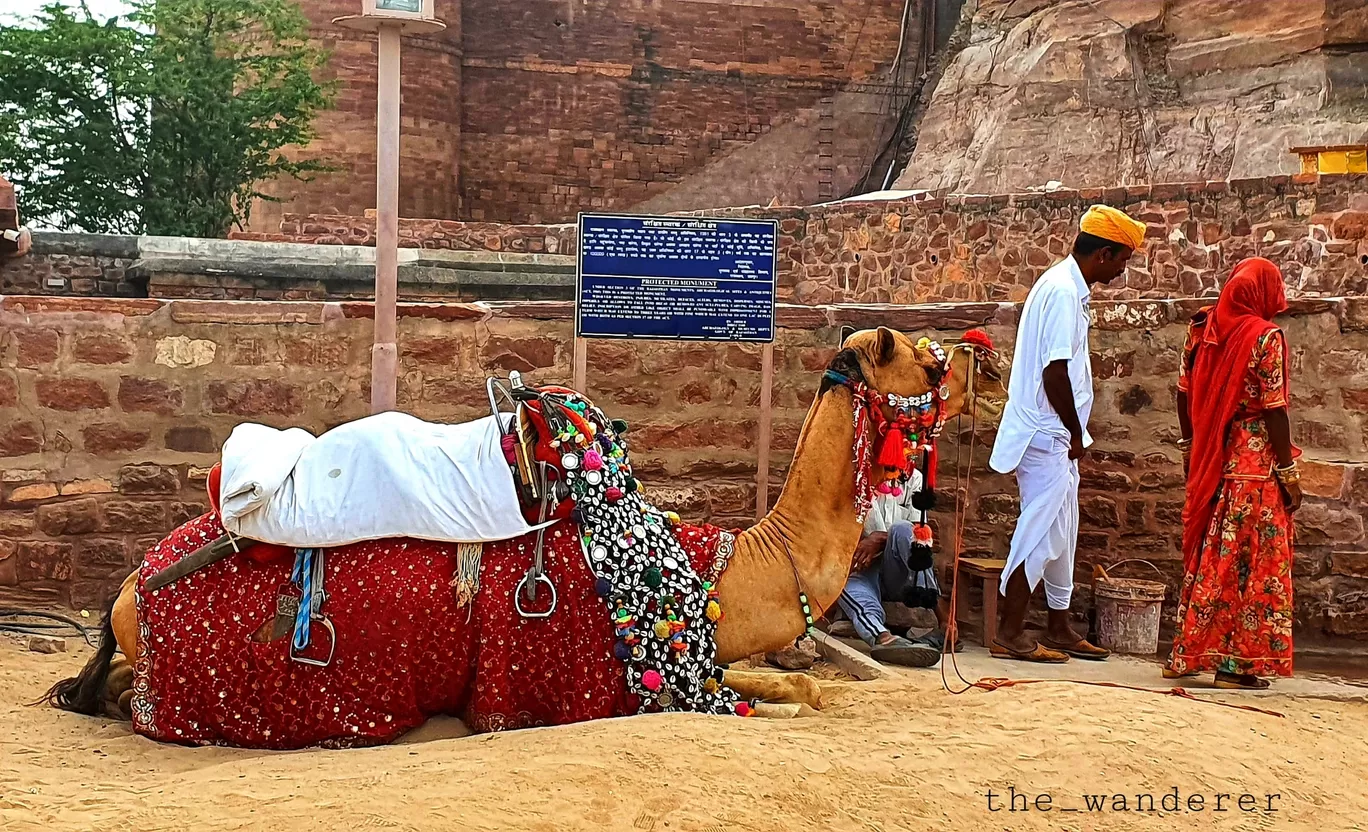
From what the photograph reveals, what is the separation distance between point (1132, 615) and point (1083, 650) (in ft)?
1.13

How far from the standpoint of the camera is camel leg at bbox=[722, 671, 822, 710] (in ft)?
14.7

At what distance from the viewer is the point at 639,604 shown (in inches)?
162

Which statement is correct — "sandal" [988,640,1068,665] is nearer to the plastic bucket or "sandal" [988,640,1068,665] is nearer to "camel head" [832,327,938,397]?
the plastic bucket

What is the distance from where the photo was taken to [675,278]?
5906mm

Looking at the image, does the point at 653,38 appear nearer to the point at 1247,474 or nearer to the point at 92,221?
the point at 92,221

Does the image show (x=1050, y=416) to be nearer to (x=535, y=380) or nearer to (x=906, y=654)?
(x=906, y=654)

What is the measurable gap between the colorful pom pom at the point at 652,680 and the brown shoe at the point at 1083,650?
2613 millimetres

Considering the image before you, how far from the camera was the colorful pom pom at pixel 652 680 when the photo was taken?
4094 millimetres

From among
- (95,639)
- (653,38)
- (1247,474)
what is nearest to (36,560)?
(95,639)

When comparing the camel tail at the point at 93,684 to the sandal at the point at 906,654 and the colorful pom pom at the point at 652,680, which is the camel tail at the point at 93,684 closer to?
the colorful pom pom at the point at 652,680

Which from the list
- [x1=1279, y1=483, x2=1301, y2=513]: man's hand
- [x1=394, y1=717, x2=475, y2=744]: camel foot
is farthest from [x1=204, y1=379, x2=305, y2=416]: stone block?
[x1=1279, y1=483, x2=1301, y2=513]: man's hand

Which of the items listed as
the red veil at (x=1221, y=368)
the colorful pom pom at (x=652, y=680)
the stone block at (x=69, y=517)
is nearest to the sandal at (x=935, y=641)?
the red veil at (x=1221, y=368)

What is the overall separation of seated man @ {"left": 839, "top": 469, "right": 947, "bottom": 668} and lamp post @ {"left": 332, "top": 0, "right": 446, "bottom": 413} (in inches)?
83.8

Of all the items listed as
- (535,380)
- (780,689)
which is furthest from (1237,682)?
(535,380)
